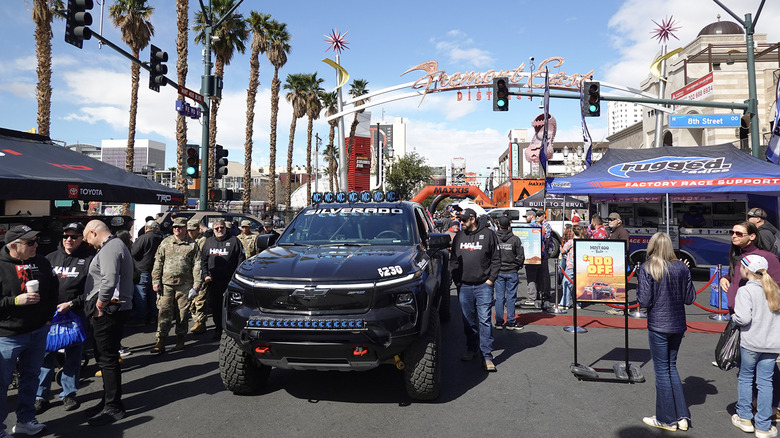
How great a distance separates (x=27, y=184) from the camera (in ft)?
24.6

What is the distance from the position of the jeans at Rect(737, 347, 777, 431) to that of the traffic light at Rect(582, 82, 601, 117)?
40.2 ft

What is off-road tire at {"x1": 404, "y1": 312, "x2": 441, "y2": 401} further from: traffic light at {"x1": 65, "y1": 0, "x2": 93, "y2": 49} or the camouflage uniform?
traffic light at {"x1": 65, "y1": 0, "x2": 93, "y2": 49}

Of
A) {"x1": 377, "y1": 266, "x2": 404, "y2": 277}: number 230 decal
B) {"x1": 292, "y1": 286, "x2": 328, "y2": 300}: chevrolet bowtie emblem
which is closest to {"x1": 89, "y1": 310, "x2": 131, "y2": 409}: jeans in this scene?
{"x1": 292, "y1": 286, "x2": 328, "y2": 300}: chevrolet bowtie emblem

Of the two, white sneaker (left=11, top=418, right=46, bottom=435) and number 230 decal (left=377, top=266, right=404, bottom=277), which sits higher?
number 230 decal (left=377, top=266, right=404, bottom=277)

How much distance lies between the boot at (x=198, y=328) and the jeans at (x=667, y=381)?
20.6ft

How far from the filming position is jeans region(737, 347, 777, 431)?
4.05 metres

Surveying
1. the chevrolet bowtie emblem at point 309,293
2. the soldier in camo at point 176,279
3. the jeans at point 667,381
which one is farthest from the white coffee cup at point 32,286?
the jeans at point 667,381

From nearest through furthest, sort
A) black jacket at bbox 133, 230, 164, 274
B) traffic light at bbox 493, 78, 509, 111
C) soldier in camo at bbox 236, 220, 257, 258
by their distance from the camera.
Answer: black jacket at bbox 133, 230, 164, 274
soldier in camo at bbox 236, 220, 257, 258
traffic light at bbox 493, 78, 509, 111

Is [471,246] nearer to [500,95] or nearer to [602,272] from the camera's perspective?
[602,272]

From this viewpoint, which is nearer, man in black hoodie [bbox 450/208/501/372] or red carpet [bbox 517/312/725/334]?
man in black hoodie [bbox 450/208/501/372]

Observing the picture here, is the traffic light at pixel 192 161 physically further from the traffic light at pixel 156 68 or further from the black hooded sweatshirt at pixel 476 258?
the black hooded sweatshirt at pixel 476 258

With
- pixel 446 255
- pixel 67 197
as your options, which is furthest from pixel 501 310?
pixel 67 197

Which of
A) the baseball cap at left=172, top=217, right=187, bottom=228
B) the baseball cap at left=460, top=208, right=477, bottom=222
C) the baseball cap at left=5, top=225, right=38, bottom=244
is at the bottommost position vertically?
the baseball cap at left=5, top=225, right=38, bottom=244

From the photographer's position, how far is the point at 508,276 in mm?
8008
